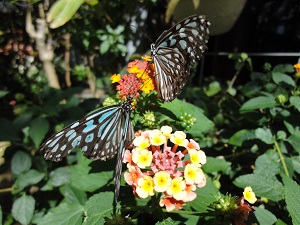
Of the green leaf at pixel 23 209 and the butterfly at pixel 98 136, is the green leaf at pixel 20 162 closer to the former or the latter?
the green leaf at pixel 23 209

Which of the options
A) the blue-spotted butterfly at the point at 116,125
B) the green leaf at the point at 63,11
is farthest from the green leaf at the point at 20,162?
the green leaf at the point at 63,11

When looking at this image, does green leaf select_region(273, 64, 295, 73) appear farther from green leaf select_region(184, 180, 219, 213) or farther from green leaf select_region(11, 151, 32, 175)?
green leaf select_region(11, 151, 32, 175)

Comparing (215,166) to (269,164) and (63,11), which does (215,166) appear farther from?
(63,11)

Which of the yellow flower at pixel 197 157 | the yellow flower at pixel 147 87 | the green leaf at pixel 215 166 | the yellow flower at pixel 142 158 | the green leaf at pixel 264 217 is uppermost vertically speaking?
the yellow flower at pixel 147 87

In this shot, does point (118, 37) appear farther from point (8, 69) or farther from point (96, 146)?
point (8, 69)

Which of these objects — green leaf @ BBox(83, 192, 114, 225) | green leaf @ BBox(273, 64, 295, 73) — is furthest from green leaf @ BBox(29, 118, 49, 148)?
green leaf @ BBox(273, 64, 295, 73)

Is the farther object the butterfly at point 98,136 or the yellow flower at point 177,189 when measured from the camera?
the butterfly at point 98,136

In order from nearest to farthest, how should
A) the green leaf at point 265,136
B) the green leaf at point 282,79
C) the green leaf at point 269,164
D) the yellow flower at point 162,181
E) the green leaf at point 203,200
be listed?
the yellow flower at point 162,181 → the green leaf at point 203,200 → the green leaf at point 269,164 → the green leaf at point 265,136 → the green leaf at point 282,79

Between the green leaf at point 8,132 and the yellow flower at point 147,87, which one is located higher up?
the yellow flower at point 147,87

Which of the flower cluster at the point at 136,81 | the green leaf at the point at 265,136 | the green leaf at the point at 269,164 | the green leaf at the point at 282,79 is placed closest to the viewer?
the flower cluster at the point at 136,81
